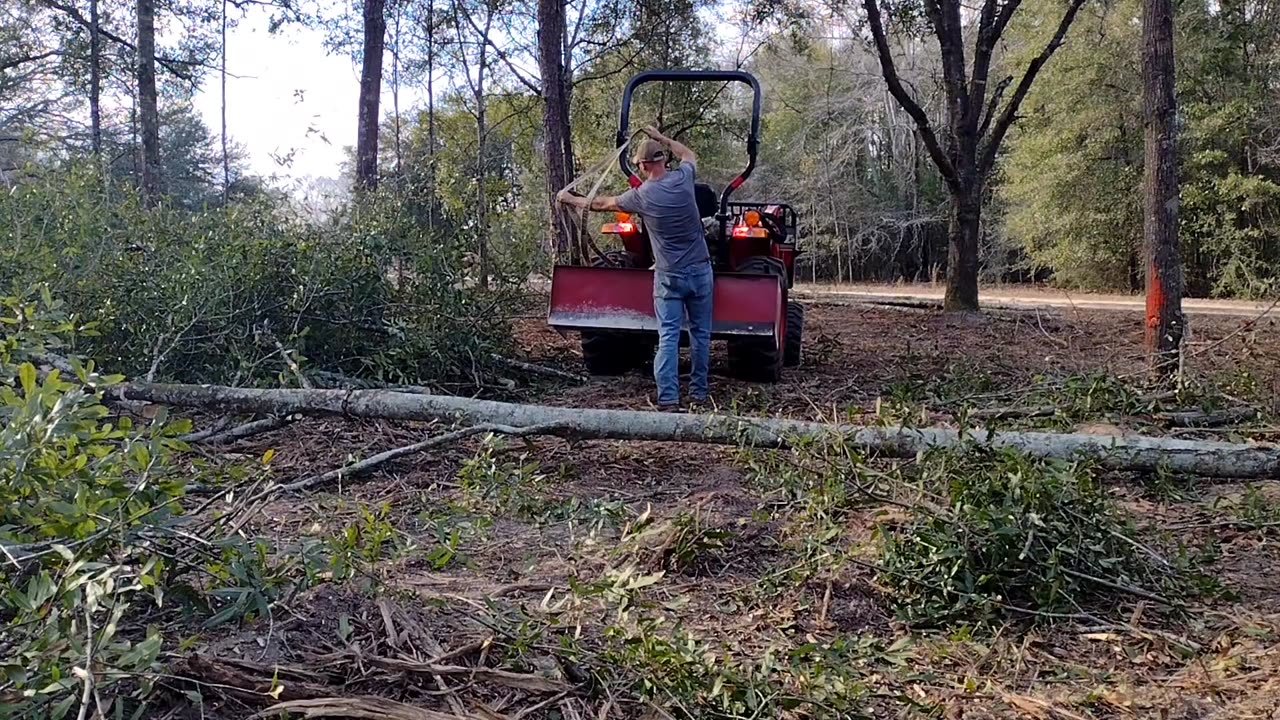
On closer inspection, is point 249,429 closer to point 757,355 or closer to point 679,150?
point 679,150

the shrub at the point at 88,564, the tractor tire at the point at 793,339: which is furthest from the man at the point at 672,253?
the shrub at the point at 88,564

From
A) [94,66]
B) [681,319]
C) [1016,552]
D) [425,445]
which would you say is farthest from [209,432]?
[94,66]

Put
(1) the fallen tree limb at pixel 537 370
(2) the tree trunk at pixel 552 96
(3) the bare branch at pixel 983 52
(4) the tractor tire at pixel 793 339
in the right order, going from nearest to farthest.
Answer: (1) the fallen tree limb at pixel 537 370, (4) the tractor tire at pixel 793 339, (2) the tree trunk at pixel 552 96, (3) the bare branch at pixel 983 52

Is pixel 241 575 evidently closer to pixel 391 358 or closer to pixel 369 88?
pixel 391 358

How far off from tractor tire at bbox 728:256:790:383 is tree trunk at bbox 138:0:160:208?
864cm

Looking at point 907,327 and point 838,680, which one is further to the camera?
point 907,327

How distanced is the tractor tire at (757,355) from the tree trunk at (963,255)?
6.39 m

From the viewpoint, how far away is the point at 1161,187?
6.49 m

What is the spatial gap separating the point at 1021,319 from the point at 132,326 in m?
10.4

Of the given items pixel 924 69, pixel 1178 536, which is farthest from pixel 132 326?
pixel 924 69

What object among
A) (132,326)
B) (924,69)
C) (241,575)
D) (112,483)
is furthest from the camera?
(924,69)

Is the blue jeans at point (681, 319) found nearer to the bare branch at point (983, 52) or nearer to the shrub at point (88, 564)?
the shrub at point (88, 564)

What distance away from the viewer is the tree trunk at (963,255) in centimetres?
1269

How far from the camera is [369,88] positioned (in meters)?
13.2
